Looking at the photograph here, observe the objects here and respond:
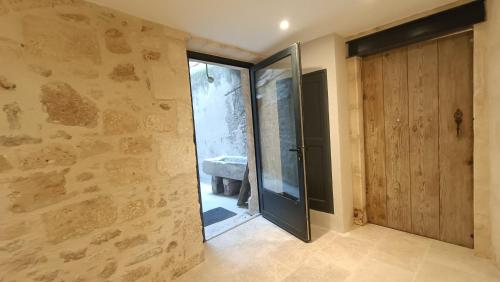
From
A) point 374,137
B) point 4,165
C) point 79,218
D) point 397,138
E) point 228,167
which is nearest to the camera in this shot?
point 4,165

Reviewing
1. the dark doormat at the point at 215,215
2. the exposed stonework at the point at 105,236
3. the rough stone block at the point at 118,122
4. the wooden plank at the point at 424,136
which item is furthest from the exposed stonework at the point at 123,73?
the wooden plank at the point at 424,136

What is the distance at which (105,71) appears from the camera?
5.24 ft

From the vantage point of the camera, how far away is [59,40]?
1.41 metres

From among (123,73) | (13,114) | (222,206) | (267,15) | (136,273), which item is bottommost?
(222,206)

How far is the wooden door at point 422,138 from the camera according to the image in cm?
196

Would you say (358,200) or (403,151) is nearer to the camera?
(403,151)

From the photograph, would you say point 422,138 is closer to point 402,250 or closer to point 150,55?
point 402,250

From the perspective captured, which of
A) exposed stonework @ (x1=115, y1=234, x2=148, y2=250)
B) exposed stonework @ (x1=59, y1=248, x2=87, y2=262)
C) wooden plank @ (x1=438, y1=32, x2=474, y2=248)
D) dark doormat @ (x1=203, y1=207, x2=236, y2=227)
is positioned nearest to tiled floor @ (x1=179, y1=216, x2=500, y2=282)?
wooden plank @ (x1=438, y1=32, x2=474, y2=248)

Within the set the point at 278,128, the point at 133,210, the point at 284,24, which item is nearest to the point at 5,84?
the point at 133,210

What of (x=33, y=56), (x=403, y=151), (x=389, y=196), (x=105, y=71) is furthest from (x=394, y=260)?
(x=33, y=56)

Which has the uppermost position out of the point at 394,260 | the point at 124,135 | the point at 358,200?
the point at 124,135

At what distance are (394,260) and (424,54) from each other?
1.87 metres

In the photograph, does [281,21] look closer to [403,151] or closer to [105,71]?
[105,71]

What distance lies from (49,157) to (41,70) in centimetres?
52
